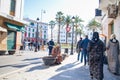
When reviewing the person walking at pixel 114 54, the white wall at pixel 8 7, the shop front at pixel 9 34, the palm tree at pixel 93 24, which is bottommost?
the person walking at pixel 114 54

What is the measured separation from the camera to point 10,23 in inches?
925

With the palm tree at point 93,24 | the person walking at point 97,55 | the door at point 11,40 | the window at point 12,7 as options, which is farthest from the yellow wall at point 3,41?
the palm tree at point 93,24

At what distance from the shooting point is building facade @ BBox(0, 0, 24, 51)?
22.2 meters

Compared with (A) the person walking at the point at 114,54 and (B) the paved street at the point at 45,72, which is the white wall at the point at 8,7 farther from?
(A) the person walking at the point at 114,54

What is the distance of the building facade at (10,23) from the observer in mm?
22219

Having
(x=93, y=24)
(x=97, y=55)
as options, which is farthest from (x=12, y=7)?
(x=93, y=24)

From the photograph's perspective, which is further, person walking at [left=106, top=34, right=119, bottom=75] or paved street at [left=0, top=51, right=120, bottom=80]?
person walking at [left=106, top=34, right=119, bottom=75]

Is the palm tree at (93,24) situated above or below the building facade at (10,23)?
above

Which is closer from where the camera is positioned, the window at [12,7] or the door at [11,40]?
the door at [11,40]

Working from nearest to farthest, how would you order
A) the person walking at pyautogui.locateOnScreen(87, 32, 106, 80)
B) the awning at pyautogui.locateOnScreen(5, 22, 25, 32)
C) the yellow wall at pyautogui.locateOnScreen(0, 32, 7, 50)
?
the person walking at pyautogui.locateOnScreen(87, 32, 106, 80) → the yellow wall at pyautogui.locateOnScreen(0, 32, 7, 50) → the awning at pyautogui.locateOnScreen(5, 22, 25, 32)

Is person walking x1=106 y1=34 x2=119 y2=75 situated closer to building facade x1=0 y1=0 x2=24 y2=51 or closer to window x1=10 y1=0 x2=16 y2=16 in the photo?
building facade x1=0 y1=0 x2=24 y2=51

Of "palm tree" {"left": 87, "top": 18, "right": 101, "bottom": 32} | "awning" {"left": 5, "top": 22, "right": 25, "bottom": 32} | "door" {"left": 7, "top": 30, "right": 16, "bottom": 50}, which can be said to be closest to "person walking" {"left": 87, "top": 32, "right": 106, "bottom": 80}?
"awning" {"left": 5, "top": 22, "right": 25, "bottom": 32}

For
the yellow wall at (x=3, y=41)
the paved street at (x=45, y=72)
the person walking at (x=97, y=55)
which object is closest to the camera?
the person walking at (x=97, y=55)

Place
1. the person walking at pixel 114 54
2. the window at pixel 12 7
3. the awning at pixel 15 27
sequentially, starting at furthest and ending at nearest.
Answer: the window at pixel 12 7 < the awning at pixel 15 27 < the person walking at pixel 114 54
